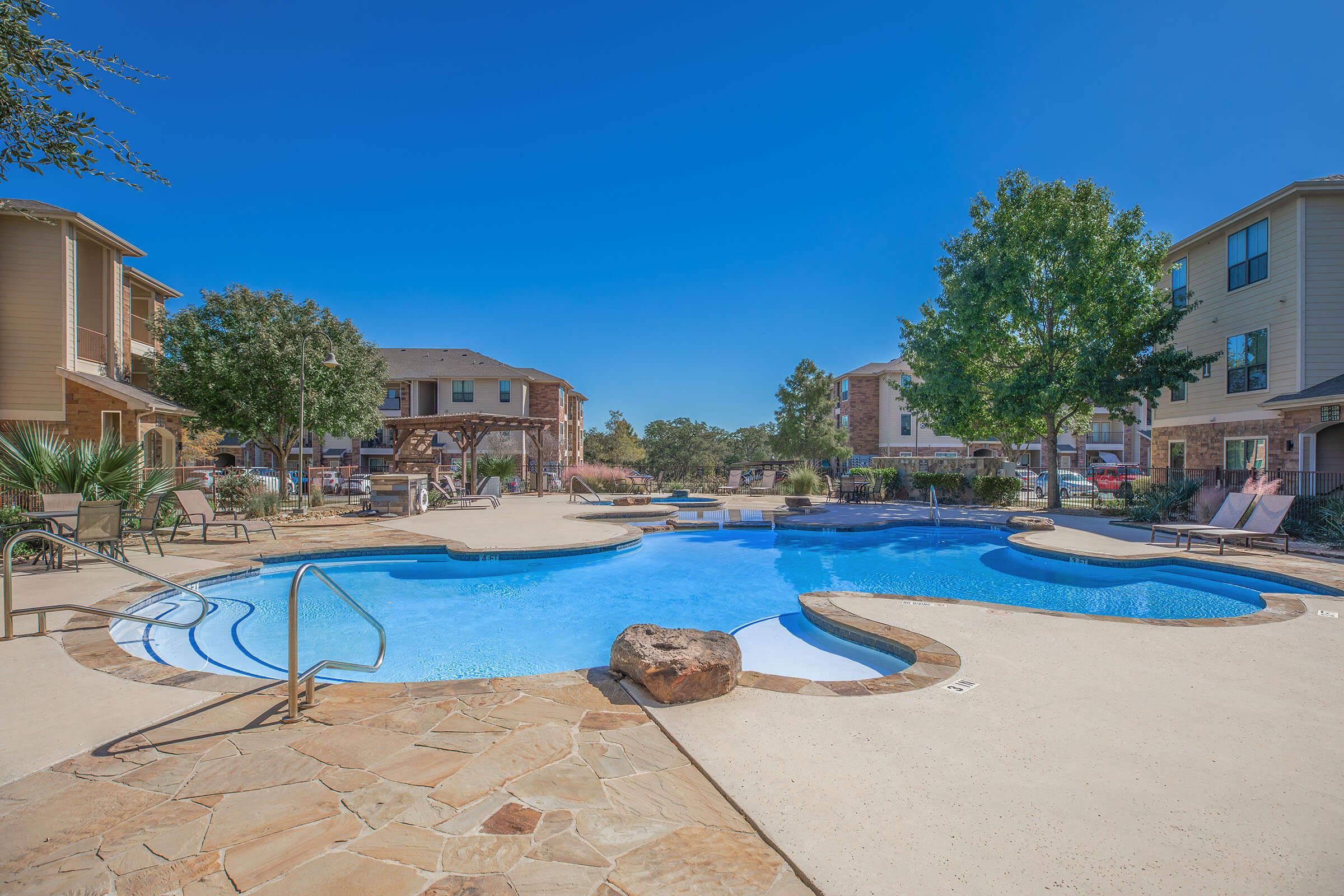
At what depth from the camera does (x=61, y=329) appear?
1323 centimetres

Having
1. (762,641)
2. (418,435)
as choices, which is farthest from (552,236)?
(762,641)

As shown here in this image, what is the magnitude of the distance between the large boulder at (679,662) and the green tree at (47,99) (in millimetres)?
5048

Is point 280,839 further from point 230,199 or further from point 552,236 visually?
point 552,236

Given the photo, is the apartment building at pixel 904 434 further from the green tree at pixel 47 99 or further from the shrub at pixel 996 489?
the green tree at pixel 47 99

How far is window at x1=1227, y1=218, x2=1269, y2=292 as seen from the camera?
568 inches

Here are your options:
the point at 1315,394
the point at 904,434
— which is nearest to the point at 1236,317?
the point at 1315,394

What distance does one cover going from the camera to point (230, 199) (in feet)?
51.6

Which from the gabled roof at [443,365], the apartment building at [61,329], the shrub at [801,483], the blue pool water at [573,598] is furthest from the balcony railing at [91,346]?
the shrub at [801,483]

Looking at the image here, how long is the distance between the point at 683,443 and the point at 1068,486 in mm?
23558

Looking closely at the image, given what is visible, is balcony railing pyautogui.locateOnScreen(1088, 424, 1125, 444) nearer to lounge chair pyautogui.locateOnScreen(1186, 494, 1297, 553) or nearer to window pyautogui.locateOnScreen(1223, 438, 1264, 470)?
window pyautogui.locateOnScreen(1223, 438, 1264, 470)

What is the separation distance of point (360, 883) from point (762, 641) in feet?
15.3

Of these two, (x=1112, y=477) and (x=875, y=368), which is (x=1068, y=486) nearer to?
(x=1112, y=477)

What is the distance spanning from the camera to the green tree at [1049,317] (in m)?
14.9

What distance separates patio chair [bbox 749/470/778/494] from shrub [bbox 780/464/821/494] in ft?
2.55
